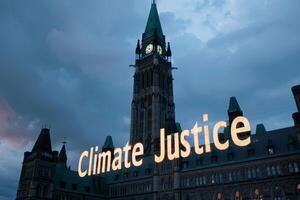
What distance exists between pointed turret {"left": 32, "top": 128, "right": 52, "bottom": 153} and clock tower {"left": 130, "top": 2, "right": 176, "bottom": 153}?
4162cm

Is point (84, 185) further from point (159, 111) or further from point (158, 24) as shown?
point (158, 24)

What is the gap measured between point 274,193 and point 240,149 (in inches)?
538

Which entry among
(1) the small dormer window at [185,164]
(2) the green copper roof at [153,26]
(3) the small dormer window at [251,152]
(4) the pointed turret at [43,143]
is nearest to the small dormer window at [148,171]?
(1) the small dormer window at [185,164]

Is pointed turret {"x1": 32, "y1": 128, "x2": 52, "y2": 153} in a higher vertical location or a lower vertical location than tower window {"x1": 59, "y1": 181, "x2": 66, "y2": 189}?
higher

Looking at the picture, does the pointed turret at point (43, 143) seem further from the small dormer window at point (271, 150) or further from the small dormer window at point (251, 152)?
the small dormer window at point (271, 150)

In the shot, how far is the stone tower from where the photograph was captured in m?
81.8

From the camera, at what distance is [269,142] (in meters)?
73.2

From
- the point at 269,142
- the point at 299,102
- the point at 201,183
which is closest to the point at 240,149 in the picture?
the point at 269,142

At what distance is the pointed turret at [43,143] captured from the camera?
87.3m

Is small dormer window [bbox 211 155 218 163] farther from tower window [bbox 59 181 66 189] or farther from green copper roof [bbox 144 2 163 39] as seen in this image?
green copper roof [bbox 144 2 163 39]

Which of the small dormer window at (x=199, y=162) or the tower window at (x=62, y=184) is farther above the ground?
the small dormer window at (x=199, y=162)

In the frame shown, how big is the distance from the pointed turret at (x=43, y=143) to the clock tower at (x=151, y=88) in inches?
1639

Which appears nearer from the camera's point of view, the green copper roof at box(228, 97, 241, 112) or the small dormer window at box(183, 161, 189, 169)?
the small dormer window at box(183, 161, 189, 169)

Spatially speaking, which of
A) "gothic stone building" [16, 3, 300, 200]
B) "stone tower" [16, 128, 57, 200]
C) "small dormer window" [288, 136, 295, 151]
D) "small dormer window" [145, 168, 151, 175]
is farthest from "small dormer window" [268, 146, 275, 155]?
"stone tower" [16, 128, 57, 200]
